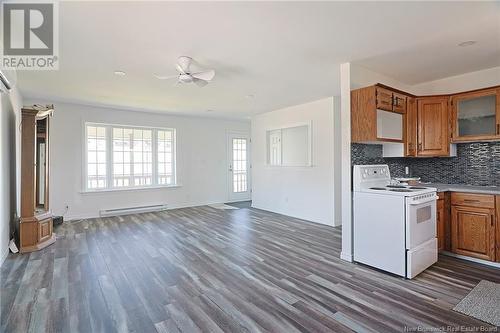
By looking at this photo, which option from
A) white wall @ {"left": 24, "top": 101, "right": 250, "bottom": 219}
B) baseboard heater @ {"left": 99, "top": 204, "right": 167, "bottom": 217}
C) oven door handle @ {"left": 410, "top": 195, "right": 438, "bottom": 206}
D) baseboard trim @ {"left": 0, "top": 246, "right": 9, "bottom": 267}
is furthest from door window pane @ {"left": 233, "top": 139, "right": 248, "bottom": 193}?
Result: oven door handle @ {"left": 410, "top": 195, "right": 438, "bottom": 206}

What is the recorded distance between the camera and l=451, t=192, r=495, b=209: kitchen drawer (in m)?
3.06

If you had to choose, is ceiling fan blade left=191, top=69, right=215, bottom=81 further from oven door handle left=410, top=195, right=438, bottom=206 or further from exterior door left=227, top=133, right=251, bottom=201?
exterior door left=227, top=133, right=251, bottom=201

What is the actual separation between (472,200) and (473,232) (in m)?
0.38

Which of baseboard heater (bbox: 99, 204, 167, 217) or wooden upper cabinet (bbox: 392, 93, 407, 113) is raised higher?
wooden upper cabinet (bbox: 392, 93, 407, 113)

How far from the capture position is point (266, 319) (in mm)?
2105

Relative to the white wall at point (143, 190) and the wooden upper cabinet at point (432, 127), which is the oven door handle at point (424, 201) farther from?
the white wall at point (143, 190)

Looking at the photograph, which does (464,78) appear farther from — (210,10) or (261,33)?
(210,10)

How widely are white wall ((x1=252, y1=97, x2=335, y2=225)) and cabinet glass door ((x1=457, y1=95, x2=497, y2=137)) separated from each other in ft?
6.38

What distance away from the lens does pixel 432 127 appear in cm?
373

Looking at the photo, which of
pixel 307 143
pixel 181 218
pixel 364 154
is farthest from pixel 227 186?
pixel 364 154

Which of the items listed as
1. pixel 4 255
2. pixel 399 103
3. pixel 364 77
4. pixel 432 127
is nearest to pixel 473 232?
pixel 432 127

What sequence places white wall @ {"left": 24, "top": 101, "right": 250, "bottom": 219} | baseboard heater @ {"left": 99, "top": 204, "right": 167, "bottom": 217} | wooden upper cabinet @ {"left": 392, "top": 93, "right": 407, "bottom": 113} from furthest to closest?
baseboard heater @ {"left": 99, "top": 204, "right": 167, "bottom": 217}, white wall @ {"left": 24, "top": 101, "right": 250, "bottom": 219}, wooden upper cabinet @ {"left": 392, "top": 93, "right": 407, "bottom": 113}

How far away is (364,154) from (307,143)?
206 centimetres

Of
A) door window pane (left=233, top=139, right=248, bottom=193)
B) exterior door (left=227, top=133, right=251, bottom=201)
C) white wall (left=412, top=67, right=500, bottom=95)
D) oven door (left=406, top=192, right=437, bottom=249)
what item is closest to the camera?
oven door (left=406, top=192, right=437, bottom=249)
